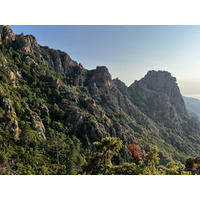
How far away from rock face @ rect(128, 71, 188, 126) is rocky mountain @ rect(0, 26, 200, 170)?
1.14m

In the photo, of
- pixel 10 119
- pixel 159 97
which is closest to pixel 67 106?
pixel 10 119

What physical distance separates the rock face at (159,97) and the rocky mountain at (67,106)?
1.14 metres

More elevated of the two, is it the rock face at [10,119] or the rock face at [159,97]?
the rock face at [159,97]

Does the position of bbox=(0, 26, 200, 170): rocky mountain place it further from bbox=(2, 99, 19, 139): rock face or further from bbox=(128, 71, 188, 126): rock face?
bbox=(128, 71, 188, 126): rock face

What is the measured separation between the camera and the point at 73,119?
49.3 m

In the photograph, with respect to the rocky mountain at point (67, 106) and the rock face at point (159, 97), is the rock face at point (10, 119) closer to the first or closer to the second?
the rocky mountain at point (67, 106)

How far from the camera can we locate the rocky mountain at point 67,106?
38.1m

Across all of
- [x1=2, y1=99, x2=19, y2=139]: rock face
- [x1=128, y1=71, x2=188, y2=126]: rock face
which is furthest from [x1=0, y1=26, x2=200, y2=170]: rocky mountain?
[x1=128, y1=71, x2=188, y2=126]: rock face

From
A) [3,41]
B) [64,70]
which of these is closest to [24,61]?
[3,41]

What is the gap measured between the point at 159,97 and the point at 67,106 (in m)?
116

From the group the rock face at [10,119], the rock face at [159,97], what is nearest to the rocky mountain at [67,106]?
the rock face at [10,119]

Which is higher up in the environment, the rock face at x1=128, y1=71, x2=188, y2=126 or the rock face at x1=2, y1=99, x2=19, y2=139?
the rock face at x1=128, y1=71, x2=188, y2=126

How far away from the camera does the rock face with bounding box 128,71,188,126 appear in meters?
120
